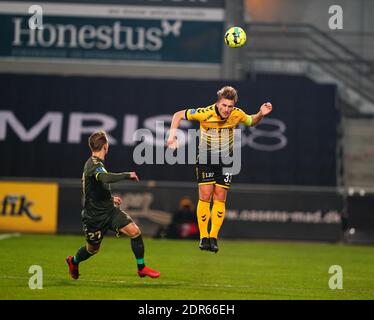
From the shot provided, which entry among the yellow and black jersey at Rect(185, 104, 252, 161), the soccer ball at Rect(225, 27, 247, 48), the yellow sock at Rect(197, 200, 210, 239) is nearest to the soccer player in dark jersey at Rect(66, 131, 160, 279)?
the yellow sock at Rect(197, 200, 210, 239)

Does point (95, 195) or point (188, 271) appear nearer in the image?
point (95, 195)

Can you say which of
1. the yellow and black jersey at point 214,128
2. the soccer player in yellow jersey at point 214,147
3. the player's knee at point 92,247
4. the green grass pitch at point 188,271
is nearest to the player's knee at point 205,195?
the soccer player in yellow jersey at point 214,147

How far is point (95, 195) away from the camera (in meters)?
13.3

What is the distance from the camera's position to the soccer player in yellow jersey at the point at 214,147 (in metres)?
13.9

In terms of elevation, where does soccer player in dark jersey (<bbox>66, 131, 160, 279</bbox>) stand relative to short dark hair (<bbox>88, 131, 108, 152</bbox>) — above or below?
below

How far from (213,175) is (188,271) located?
2.60 m

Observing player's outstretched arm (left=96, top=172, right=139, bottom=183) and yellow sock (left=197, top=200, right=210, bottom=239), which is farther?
yellow sock (left=197, top=200, right=210, bottom=239)

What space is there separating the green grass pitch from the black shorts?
156 centimetres

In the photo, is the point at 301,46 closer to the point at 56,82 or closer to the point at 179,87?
the point at 179,87

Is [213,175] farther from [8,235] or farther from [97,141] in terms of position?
[8,235]

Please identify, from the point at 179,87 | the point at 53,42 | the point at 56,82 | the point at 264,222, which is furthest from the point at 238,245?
the point at 53,42

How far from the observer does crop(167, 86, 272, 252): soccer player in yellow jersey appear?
45.7ft

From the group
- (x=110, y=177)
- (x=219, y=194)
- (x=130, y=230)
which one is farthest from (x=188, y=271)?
(x=110, y=177)

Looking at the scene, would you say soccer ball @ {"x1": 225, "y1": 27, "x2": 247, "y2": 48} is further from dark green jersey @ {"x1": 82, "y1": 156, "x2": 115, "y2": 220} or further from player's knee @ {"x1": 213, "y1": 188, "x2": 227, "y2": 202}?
dark green jersey @ {"x1": 82, "y1": 156, "x2": 115, "y2": 220}
